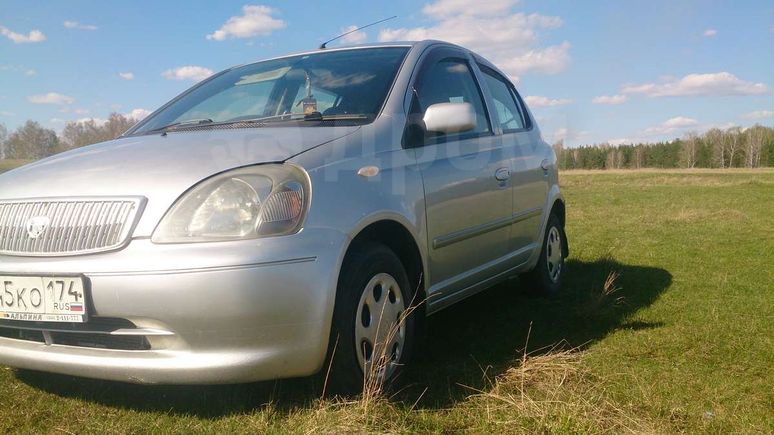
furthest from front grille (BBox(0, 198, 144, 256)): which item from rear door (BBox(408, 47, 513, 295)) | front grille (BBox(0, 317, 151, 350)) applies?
rear door (BBox(408, 47, 513, 295))

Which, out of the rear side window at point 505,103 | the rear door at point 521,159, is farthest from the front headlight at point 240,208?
the rear side window at point 505,103

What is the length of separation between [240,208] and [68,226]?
0.65m

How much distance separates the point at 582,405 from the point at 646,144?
127193 millimetres

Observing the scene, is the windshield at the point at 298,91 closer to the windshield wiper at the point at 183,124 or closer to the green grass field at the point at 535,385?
the windshield wiper at the point at 183,124

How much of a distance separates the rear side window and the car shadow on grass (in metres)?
1.29

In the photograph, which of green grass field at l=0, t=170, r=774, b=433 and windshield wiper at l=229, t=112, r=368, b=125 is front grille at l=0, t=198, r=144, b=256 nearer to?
green grass field at l=0, t=170, r=774, b=433

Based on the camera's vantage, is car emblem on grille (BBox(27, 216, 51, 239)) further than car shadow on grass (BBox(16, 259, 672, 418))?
No

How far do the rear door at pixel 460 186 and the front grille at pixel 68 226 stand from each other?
1403 millimetres

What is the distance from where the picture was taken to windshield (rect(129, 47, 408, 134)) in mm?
3314

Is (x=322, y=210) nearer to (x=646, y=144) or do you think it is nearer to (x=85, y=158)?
(x=85, y=158)

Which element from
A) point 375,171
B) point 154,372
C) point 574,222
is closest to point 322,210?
point 375,171

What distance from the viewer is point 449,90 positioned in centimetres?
391

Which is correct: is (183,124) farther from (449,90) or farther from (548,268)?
(548,268)

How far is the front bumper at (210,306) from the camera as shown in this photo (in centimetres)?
227
